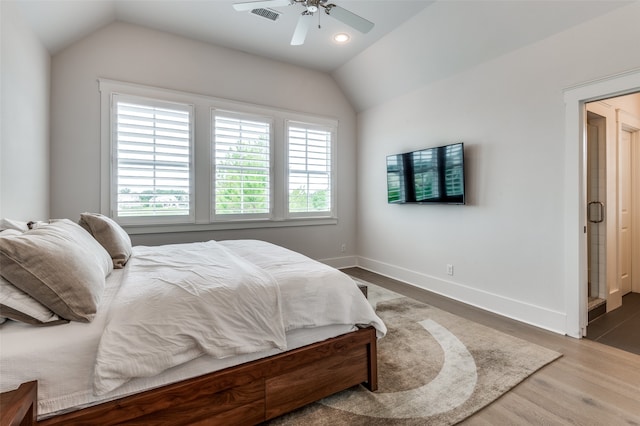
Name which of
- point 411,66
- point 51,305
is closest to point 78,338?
point 51,305

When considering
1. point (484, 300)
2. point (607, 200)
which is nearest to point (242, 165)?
point (484, 300)

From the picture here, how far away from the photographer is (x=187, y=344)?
134cm

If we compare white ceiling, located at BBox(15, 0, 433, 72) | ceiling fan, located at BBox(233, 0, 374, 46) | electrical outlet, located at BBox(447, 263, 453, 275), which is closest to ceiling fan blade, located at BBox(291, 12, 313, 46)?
ceiling fan, located at BBox(233, 0, 374, 46)

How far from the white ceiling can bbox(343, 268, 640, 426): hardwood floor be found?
349 cm

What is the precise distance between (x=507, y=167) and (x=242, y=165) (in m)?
3.27

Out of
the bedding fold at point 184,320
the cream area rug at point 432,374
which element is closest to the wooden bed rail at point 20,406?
the bedding fold at point 184,320

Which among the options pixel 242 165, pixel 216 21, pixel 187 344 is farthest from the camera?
pixel 242 165

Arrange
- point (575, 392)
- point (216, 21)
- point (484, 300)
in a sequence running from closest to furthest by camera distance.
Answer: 1. point (575, 392)
2. point (484, 300)
3. point (216, 21)

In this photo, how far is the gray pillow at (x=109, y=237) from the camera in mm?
2081

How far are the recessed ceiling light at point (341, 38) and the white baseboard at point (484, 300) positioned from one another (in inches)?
128

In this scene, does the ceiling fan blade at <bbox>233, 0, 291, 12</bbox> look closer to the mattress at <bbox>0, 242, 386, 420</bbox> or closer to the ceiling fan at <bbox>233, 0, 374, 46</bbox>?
the ceiling fan at <bbox>233, 0, 374, 46</bbox>

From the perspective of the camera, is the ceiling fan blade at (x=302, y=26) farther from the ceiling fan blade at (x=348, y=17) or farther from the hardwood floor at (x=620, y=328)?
the hardwood floor at (x=620, y=328)

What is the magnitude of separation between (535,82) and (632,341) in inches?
96.4

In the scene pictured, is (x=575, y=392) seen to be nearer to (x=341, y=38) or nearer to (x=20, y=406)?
(x=20, y=406)
